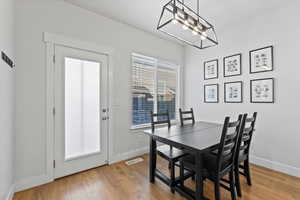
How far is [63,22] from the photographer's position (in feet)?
7.44

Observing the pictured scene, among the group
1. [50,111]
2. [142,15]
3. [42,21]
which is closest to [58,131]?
[50,111]

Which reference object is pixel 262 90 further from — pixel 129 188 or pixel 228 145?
pixel 129 188

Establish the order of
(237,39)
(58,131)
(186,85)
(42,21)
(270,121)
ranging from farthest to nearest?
(186,85) < (237,39) < (270,121) < (58,131) < (42,21)

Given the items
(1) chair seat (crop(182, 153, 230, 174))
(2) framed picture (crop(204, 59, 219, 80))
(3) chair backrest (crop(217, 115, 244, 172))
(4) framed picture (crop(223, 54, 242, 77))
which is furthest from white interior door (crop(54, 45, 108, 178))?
(4) framed picture (crop(223, 54, 242, 77))

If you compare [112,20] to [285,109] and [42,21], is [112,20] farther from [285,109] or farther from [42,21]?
[285,109]

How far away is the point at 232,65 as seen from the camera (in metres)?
3.06

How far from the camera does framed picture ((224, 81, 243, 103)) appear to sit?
9.63 ft

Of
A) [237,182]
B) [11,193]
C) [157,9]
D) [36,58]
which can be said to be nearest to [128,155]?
[11,193]

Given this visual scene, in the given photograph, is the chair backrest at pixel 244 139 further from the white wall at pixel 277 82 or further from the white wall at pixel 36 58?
the white wall at pixel 36 58

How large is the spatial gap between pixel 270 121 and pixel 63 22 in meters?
3.88

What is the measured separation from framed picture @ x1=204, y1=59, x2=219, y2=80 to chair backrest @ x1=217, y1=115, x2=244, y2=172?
196cm

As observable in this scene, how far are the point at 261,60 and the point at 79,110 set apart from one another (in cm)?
339

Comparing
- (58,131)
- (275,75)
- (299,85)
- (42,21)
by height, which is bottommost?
(58,131)

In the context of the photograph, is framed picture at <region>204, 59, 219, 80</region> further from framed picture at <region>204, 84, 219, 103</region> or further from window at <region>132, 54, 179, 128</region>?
window at <region>132, 54, 179, 128</region>
